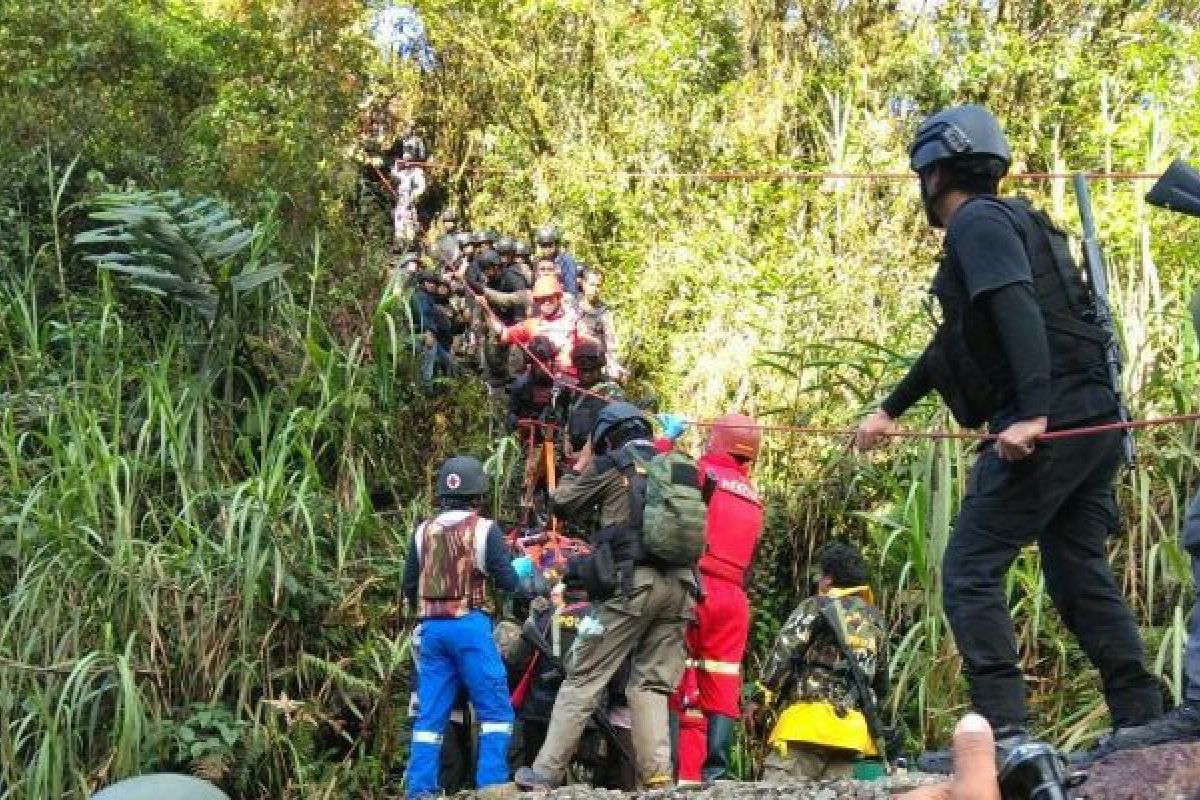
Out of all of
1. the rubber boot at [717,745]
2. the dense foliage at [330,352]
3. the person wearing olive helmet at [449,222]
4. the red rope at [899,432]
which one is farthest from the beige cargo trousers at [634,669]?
the person wearing olive helmet at [449,222]

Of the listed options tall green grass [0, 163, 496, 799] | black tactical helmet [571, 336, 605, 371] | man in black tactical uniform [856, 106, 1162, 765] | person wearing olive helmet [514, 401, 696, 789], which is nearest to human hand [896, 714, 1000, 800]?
man in black tactical uniform [856, 106, 1162, 765]

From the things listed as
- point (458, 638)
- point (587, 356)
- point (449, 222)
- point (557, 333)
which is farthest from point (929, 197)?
point (449, 222)

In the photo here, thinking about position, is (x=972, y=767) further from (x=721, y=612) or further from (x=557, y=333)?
(x=557, y=333)

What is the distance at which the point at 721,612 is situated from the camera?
23.1 feet

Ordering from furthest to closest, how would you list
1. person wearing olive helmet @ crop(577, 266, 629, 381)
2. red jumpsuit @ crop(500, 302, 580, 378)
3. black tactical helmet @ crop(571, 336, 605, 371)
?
person wearing olive helmet @ crop(577, 266, 629, 381) → red jumpsuit @ crop(500, 302, 580, 378) → black tactical helmet @ crop(571, 336, 605, 371)

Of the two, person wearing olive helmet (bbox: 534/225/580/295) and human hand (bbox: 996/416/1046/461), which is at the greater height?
person wearing olive helmet (bbox: 534/225/580/295)

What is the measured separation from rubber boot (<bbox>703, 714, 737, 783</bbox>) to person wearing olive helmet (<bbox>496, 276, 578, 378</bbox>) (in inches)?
170

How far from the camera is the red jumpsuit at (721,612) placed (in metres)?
7.02

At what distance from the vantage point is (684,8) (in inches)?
669

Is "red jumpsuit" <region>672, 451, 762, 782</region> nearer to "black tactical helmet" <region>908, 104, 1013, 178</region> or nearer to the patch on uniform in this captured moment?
the patch on uniform

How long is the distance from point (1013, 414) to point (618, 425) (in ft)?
10.0

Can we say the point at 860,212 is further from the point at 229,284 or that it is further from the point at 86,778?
the point at 86,778

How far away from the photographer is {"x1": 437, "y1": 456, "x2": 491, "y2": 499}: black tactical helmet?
21.9 ft

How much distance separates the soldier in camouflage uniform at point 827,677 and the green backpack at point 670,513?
58cm
